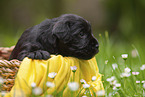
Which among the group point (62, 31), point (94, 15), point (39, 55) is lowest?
point (94, 15)

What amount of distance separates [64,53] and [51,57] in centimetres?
14

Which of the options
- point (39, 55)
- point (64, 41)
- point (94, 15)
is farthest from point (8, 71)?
point (94, 15)

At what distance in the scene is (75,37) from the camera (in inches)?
60.6

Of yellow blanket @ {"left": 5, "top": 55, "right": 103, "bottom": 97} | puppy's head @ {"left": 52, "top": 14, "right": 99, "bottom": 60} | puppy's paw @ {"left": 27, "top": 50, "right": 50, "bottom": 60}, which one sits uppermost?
puppy's head @ {"left": 52, "top": 14, "right": 99, "bottom": 60}

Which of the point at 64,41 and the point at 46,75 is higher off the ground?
the point at 64,41

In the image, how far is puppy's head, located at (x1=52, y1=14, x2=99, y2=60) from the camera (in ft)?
4.99

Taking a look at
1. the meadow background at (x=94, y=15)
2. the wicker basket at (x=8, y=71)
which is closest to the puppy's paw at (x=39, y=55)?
the wicker basket at (x=8, y=71)

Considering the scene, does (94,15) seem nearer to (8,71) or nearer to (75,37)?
(75,37)

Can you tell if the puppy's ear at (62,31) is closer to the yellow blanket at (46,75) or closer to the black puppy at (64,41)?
the black puppy at (64,41)

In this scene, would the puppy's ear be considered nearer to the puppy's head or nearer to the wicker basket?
the puppy's head

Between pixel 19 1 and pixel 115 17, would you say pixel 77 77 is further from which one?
pixel 19 1

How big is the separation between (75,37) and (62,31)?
107mm

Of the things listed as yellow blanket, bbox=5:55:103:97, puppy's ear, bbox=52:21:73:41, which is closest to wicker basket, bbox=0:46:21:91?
yellow blanket, bbox=5:55:103:97

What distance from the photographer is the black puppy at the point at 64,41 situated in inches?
59.9
